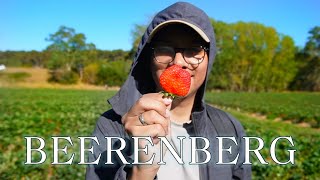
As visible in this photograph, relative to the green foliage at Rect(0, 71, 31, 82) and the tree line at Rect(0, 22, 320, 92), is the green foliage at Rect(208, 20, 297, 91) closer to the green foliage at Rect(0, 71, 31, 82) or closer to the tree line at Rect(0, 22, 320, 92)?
the tree line at Rect(0, 22, 320, 92)

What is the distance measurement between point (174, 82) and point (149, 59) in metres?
0.54

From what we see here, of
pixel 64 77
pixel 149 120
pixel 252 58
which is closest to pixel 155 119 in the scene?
pixel 149 120

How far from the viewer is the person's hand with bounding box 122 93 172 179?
3.83 feet

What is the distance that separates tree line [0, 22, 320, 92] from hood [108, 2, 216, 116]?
72.1 m

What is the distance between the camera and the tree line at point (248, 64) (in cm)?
7481

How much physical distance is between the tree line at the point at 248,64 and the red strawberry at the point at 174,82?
2857 inches

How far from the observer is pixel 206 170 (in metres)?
1.68

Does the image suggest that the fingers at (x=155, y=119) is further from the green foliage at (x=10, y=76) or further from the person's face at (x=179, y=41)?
the green foliage at (x=10, y=76)

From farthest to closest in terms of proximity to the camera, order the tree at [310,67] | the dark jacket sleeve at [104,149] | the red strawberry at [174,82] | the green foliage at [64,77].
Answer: the tree at [310,67] < the green foliage at [64,77] < the dark jacket sleeve at [104,149] < the red strawberry at [174,82]

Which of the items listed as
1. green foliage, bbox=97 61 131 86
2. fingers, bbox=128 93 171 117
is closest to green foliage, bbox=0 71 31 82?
green foliage, bbox=97 61 131 86

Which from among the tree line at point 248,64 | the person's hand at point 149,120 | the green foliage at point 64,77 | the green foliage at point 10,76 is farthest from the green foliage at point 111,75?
the person's hand at point 149,120

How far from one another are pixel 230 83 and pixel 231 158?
76.0 m

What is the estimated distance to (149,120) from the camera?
117 cm

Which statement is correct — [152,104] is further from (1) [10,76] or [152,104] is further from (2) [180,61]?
(1) [10,76]
